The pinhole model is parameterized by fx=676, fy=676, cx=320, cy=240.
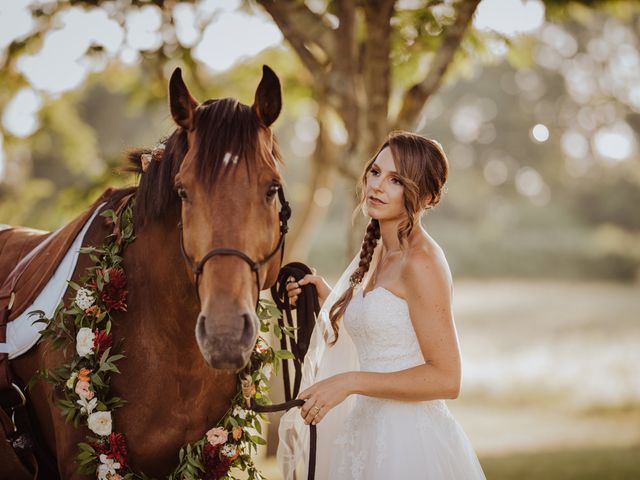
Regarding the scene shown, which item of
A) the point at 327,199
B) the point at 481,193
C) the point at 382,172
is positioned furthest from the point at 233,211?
the point at 481,193

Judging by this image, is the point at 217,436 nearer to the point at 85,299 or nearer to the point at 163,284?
the point at 163,284

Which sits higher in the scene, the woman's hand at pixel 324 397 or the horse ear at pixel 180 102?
the horse ear at pixel 180 102

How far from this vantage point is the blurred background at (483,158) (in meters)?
5.63

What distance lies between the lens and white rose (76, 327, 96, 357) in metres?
2.88

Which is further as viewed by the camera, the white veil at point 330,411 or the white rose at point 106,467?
the white veil at point 330,411

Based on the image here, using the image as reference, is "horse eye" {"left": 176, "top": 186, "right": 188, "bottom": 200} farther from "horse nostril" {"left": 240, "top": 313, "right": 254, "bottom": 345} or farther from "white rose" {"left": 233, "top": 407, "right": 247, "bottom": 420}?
"white rose" {"left": 233, "top": 407, "right": 247, "bottom": 420}

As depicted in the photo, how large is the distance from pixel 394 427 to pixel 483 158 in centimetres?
4135

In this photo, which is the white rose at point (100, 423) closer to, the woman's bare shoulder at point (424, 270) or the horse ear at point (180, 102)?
the horse ear at point (180, 102)

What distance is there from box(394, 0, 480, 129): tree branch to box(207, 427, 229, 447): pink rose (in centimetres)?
325

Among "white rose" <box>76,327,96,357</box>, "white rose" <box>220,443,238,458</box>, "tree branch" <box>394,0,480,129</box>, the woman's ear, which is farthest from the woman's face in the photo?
"tree branch" <box>394,0,480,129</box>

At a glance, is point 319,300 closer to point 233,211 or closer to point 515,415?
point 233,211

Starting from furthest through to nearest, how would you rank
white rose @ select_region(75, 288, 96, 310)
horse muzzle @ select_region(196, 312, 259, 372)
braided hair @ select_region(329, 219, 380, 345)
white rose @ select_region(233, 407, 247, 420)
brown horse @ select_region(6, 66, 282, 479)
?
1. braided hair @ select_region(329, 219, 380, 345)
2. white rose @ select_region(233, 407, 247, 420)
3. white rose @ select_region(75, 288, 96, 310)
4. brown horse @ select_region(6, 66, 282, 479)
5. horse muzzle @ select_region(196, 312, 259, 372)

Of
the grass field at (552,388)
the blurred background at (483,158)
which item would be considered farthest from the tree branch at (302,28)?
the grass field at (552,388)

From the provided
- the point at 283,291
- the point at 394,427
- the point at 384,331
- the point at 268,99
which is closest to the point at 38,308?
the point at 283,291
